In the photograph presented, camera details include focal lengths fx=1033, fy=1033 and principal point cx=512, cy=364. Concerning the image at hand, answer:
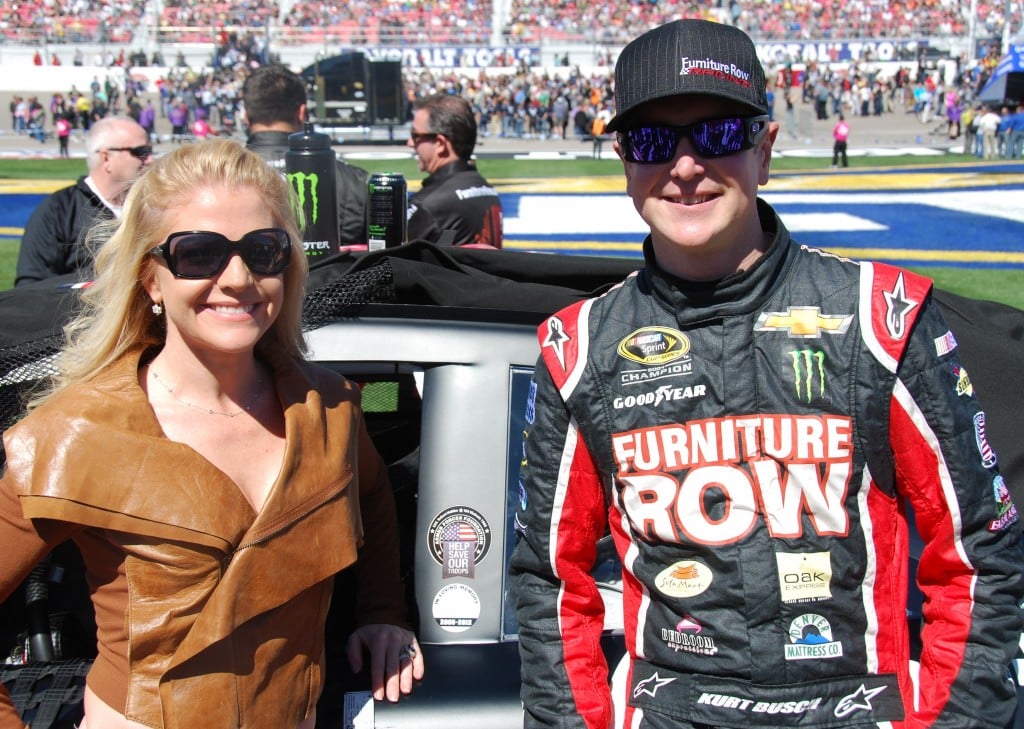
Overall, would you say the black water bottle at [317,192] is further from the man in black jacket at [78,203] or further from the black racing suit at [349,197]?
the man in black jacket at [78,203]

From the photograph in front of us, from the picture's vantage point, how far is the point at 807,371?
1603 mm

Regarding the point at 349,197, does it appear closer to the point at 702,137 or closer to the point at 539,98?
the point at 702,137

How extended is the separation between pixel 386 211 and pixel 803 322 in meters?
2.07

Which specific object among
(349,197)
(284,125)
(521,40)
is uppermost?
(521,40)

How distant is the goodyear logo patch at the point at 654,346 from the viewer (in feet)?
5.47

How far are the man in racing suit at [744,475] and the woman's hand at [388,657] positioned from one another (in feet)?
0.98

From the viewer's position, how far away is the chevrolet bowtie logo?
1606 millimetres

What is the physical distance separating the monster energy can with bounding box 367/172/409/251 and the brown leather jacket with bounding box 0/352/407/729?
5.82 feet

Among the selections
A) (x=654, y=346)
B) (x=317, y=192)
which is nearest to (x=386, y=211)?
(x=317, y=192)

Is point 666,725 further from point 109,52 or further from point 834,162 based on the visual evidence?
point 109,52

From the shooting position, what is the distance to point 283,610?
5.64ft

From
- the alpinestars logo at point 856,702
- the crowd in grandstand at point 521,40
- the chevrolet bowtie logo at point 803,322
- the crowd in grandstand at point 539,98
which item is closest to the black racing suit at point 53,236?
the chevrolet bowtie logo at point 803,322

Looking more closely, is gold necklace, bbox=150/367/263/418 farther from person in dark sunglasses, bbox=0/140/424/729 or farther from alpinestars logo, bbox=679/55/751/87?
alpinestars logo, bbox=679/55/751/87

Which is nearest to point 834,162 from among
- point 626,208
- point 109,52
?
point 626,208
